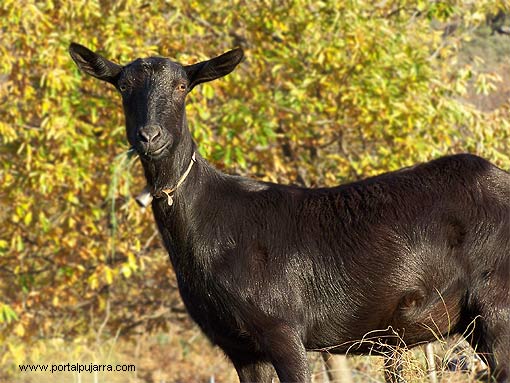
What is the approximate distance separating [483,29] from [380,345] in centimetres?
945

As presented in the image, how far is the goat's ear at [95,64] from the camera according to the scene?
6.19 m

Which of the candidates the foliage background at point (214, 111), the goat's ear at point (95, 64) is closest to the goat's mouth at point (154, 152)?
the goat's ear at point (95, 64)

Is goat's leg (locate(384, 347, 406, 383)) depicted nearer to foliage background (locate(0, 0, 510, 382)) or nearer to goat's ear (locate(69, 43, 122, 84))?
goat's ear (locate(69, 43, 122, 84))

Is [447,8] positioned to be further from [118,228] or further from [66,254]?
[66,254]

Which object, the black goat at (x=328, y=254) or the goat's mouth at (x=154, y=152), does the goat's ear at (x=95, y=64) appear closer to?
the black goat at (x=328, y=254)

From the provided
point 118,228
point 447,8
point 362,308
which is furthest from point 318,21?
Result: point 362,308

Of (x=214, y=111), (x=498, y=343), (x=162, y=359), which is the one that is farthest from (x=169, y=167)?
(x=162, y=359)

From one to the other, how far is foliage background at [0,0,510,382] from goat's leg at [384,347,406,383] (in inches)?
153

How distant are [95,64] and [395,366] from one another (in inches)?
107

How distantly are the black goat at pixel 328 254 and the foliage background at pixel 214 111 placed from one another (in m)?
3.33

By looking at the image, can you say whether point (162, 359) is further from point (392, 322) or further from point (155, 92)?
point (155, 92)

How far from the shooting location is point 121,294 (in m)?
12.2

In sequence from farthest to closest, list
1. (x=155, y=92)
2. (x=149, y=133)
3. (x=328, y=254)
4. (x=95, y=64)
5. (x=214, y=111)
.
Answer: (x=214, y=111) → (x=95, y=64) → (x=328, y=254) → (x=155, y=92) → (x=149, y=133)

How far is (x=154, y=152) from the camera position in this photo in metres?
5.45
